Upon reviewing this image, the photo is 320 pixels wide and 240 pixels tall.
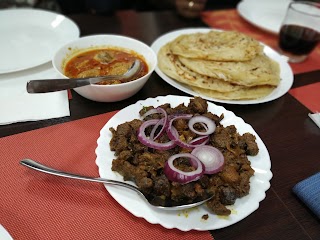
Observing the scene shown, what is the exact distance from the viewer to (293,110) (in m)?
1.84

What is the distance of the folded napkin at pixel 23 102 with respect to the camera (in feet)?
5.17

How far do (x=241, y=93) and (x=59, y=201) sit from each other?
1.20 meters

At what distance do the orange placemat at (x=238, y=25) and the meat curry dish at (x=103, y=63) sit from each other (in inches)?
45.9

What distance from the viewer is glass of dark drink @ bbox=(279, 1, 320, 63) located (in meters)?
2.20

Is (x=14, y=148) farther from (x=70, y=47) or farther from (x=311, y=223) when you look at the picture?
(x=311, y=223)

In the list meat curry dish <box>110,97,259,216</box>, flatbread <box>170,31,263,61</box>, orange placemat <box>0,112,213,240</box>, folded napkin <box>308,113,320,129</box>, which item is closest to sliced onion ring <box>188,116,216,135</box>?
meat curry dish <box>110,97,259,216</box>

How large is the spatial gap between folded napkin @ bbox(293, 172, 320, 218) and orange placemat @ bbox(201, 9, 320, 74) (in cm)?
134

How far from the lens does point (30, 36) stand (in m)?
2.15

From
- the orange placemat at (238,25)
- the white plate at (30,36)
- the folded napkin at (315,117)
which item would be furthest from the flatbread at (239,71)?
the white plate at (30,36)

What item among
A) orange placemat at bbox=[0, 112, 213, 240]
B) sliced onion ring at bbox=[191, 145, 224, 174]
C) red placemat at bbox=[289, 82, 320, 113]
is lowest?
red placemat at bbox=[289, 82, 320, 113]

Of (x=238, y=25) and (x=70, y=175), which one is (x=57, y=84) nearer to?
(x=70, y=175)

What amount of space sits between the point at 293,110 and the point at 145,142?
1.04 m

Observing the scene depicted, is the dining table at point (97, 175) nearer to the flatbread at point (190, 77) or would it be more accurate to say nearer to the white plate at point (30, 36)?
the flatbread at point (190, 77)

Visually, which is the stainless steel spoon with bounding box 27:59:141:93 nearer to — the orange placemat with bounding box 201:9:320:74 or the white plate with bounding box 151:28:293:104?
the white plate with bounding box 151:28:293:104
